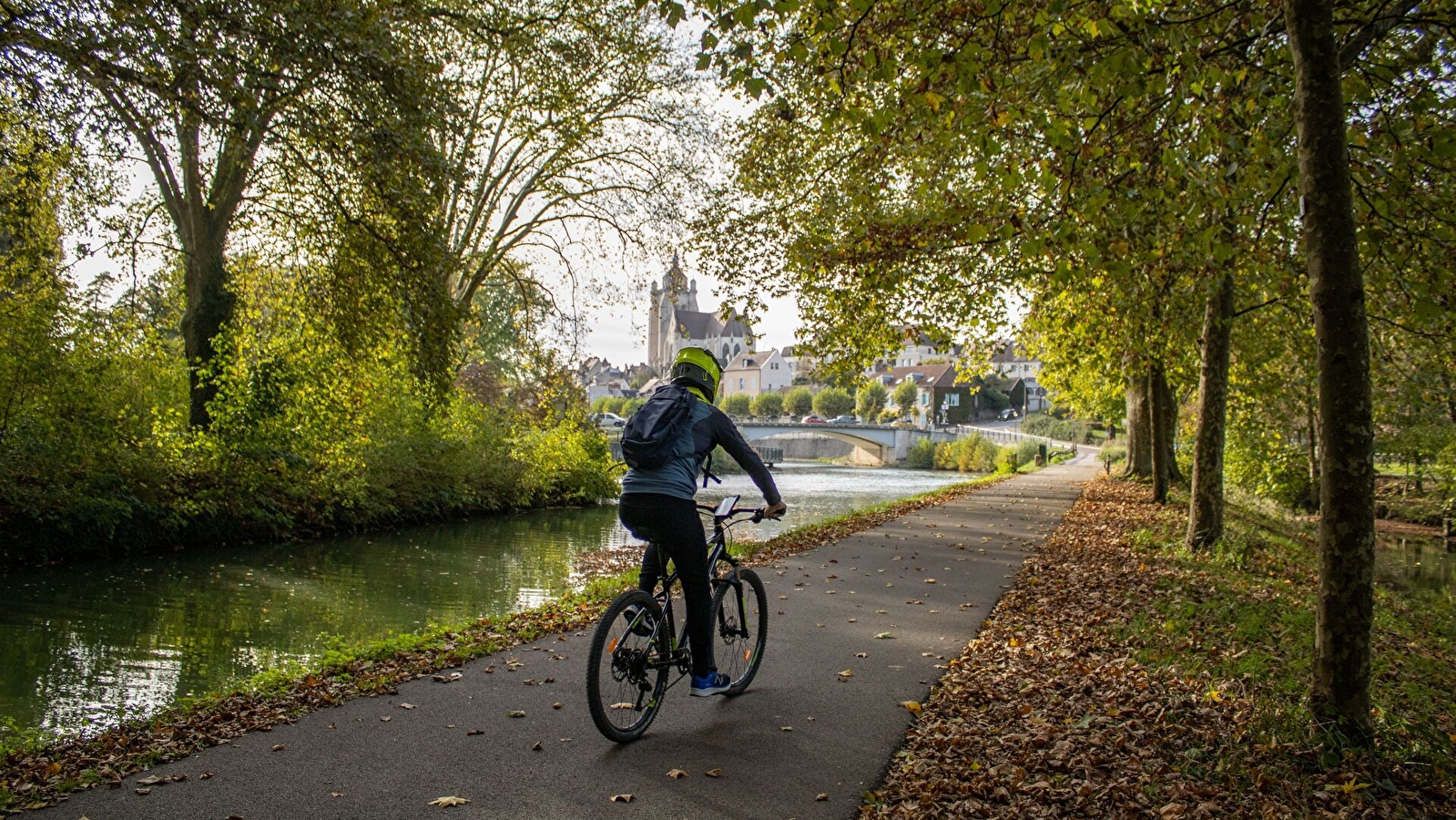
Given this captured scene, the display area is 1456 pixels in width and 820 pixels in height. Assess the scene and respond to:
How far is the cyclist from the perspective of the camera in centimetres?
464

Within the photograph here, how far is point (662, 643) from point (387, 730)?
1449 millimetres

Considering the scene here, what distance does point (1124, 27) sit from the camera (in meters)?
5.73

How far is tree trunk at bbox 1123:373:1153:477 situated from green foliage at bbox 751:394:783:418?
284ft

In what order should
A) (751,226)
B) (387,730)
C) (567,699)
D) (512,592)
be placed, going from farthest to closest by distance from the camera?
(751,226) < (512,592) < (567,699) < (387,730)

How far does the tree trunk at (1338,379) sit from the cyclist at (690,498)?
267cm

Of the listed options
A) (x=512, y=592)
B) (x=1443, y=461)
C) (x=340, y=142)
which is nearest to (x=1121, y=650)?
(x=512, y=592)

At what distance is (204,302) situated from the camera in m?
16.9

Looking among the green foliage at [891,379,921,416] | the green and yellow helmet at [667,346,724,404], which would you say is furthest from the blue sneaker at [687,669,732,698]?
the green foliage at [891,379,921,416]

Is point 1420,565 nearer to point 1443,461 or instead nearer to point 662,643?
point 1443,461

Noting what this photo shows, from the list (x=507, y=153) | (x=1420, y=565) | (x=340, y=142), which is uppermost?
(x=507, y=153)

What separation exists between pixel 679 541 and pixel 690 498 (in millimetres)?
215

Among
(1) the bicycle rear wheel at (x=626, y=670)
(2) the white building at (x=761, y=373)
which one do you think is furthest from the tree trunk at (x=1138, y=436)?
(2) the white building at (x=761, y=373)

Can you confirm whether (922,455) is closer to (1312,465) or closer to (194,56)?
(1312,465)

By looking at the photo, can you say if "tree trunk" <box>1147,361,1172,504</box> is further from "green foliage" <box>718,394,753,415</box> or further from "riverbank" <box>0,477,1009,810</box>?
"green foliage" <box>718,394,753,415</box>
